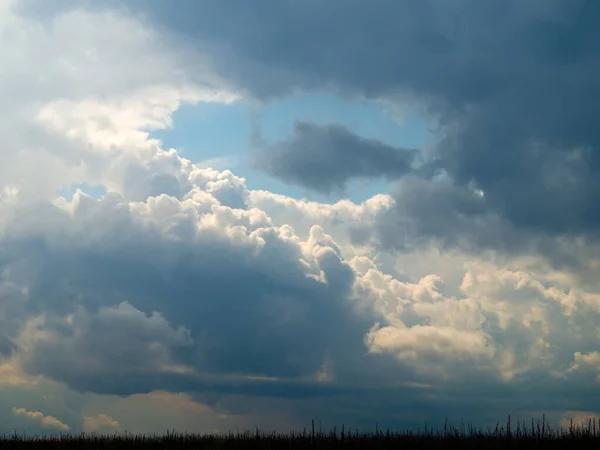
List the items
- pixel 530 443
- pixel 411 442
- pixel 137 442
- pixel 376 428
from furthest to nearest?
1. pixel 137 442
2. pixel 376 428
3. pixel 411 442
4. pixel 530 443

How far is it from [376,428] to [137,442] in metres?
24.6

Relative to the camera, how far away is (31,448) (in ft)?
223

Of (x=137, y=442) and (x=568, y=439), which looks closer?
(x=568, y=439)

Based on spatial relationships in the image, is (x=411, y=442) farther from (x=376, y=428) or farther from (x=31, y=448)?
(x=31, y=448)

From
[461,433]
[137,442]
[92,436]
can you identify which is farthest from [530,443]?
[92,436]

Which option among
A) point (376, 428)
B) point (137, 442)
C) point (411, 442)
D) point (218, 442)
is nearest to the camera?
point (411, 442)

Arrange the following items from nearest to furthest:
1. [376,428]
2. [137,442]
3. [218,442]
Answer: [376,428] < [218,442] < [137,442]

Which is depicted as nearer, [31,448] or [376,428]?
[376,428]

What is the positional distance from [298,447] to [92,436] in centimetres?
2696

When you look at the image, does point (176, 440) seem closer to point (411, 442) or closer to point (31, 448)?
point (31, 448)

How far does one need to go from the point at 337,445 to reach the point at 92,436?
29749mm

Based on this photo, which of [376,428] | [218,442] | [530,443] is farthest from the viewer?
[218,442]

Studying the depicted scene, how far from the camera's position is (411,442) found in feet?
181

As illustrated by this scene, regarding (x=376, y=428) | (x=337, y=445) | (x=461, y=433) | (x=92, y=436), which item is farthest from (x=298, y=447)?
(x=92, y=436)
